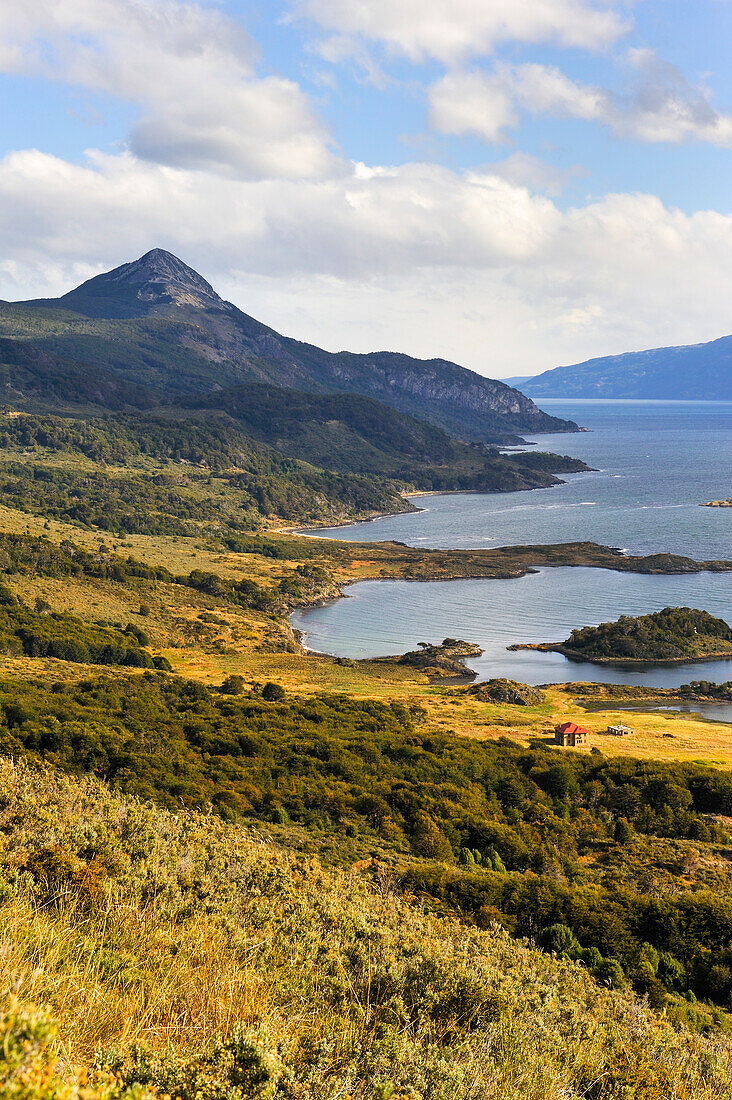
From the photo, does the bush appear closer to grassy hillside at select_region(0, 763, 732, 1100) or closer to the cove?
the cove

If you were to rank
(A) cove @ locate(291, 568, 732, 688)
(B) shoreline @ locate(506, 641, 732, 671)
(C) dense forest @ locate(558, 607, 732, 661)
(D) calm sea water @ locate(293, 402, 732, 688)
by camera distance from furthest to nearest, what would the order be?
(C) dense forest @ locate(558, 607, 732, 661)
(D) calm sea water @ locate(293, 402, 732, 688)
(B) shoreline @ locate(506, 641, 732, 671)
(A) cove @ locate(291, 568, 732, 688)

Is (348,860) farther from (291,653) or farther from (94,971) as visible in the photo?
(291,653)

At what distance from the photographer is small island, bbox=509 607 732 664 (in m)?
79.9

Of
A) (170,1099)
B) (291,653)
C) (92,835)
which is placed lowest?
(291,653)

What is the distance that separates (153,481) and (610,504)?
343 ft

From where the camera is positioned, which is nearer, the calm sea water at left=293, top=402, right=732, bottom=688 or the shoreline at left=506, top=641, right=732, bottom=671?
the shoreline at left=506, top=641, right=732, bottom=671

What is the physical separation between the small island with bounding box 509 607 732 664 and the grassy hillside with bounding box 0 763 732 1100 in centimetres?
6681

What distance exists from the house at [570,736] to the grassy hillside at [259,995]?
106ft

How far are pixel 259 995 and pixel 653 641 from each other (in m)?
78.8

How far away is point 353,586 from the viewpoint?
118m

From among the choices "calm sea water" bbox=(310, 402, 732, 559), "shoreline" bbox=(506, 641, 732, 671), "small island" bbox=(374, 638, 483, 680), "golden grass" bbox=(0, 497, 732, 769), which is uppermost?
"calm sea water" bbox=(310, 402, 732, 559)

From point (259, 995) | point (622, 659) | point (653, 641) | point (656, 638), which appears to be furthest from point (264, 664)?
point (259, 995)

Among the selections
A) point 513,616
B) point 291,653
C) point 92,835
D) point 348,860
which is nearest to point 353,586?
point 513,616

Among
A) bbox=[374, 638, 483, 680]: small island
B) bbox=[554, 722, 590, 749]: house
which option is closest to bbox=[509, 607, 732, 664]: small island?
bbox=[374, 638, 483, 680]: small island
